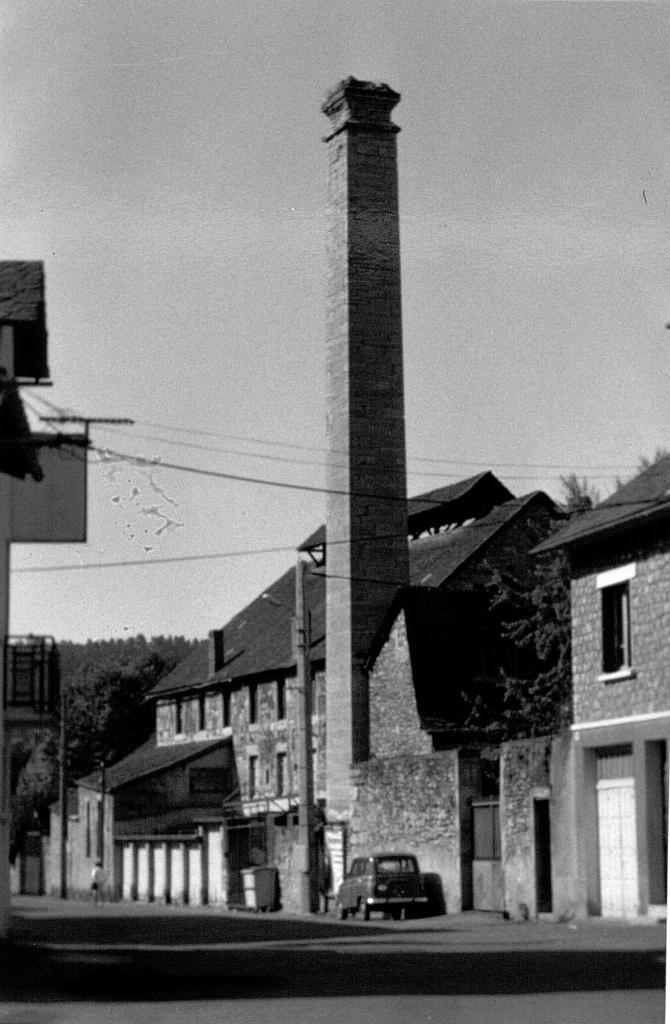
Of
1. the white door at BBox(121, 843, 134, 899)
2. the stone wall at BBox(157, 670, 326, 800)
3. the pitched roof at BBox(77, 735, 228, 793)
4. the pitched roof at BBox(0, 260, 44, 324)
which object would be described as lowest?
the white door at BBox(121, 843, 134, 899)

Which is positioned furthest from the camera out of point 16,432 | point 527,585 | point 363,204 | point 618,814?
point 527,585

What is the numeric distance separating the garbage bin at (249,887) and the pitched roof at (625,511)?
368 centimetres

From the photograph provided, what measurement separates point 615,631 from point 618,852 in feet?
7.74

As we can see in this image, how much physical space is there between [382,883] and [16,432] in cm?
737

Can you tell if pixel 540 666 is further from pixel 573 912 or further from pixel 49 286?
pixel 49 286

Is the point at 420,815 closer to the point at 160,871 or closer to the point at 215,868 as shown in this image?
the point at 215,868

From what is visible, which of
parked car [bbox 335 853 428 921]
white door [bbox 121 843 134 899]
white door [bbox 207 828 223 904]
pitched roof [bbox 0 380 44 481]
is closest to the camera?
pitched roof [bbox 0 380 44 481]

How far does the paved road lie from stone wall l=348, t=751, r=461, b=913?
10.5 ft

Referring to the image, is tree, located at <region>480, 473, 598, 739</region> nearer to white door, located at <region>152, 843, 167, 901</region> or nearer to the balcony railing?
white door, located at <region>152, 843, 167, 901</region>

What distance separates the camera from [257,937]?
491 inches

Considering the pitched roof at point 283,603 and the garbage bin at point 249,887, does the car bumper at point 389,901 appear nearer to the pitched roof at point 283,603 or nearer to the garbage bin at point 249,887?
the garbage bin at point 249,887

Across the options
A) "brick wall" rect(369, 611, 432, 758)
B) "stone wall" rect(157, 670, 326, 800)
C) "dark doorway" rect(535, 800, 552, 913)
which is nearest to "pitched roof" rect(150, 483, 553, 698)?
"stone wall" rect(157, 670, 326, 800)

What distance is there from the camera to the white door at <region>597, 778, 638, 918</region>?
11.6 m

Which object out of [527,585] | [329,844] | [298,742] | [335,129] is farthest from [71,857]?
[329,844]
